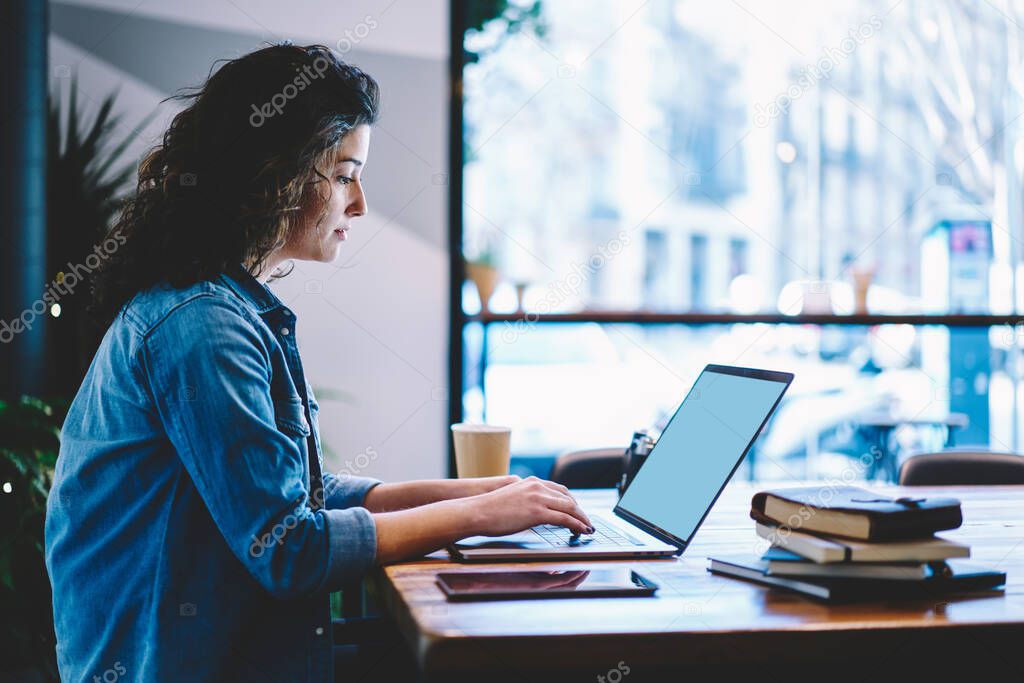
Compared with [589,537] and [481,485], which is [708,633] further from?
[481,485]

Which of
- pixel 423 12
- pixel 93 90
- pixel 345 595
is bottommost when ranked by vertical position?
pixel 345 595

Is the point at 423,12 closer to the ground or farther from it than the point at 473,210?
farther from it

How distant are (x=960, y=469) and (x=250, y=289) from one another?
6.48 ft

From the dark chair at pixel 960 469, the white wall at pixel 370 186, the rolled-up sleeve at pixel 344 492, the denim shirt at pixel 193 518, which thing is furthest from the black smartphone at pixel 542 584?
the white wall at pixel 370 186

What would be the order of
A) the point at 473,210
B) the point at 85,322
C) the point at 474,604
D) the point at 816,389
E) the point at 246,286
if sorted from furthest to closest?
1. the point at 816,389
2. the point at 473,210
3. the point at 85,322
4. the point at 246,286
5. the point at 474,604

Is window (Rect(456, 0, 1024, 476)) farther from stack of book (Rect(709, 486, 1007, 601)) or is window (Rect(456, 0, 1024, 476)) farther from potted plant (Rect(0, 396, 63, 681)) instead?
stack of book (Rect(709, 486, 1007, 601))

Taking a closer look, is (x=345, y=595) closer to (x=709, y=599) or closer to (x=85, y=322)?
(x=709, y=599)

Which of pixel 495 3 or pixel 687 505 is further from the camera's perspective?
pixel 495 3

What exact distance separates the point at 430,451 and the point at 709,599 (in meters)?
2.52

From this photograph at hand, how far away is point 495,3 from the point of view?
3.79 meters

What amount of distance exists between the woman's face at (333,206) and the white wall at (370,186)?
6.51 ft

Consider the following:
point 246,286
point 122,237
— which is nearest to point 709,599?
point 246,286

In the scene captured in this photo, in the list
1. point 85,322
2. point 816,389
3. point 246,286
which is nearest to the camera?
point 246,286

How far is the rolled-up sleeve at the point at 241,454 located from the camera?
3.64 ft
